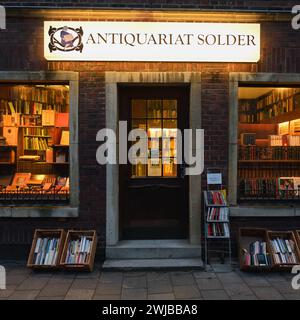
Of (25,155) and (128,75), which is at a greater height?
(128,75)

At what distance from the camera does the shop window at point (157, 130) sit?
6.53m

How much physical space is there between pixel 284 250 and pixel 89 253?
9.93ft

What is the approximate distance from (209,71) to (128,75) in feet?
4.41

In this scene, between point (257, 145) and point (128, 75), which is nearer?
point (128, 75)

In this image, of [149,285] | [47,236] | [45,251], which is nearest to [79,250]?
[45,251]

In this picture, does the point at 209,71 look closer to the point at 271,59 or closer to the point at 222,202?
the point at 271,59

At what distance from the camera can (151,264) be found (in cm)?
578

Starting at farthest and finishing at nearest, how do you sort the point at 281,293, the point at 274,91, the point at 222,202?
the point at 274,91 → the point at 222,202 → the point at 281,293

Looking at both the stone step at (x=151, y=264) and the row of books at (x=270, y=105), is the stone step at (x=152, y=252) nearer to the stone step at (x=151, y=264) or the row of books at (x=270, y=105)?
the stone step at (x=151, y=264)

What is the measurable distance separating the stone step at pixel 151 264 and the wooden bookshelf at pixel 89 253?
0.86ft

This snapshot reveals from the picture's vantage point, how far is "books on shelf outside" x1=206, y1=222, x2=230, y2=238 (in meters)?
5.77

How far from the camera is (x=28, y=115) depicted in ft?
21.6

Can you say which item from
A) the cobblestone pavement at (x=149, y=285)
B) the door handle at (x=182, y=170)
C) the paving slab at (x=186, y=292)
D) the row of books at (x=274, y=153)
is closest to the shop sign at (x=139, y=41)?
the row of books at (x=274, y=153)

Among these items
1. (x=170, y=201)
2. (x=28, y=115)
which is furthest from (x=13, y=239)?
(x=170, y=201)
